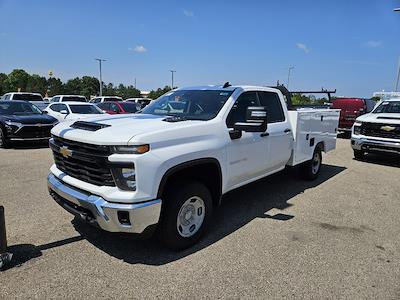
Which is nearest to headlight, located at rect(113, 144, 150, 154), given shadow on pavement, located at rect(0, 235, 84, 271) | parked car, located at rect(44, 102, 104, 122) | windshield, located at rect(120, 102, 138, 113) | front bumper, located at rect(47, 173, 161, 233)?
front bumper, located at rect(47, 173, 161, 233)

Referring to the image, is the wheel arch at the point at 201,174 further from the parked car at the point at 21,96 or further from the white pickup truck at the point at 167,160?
the parked car at the point at 21,96

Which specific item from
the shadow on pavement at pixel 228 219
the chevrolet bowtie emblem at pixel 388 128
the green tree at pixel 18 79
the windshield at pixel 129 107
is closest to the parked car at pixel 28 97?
the windshield at pixel 129 107

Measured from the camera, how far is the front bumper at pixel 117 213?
10.5 feet

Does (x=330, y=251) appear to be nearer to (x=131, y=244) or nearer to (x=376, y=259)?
(x=376, y=259)

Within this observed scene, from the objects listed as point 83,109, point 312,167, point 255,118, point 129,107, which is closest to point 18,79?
point 129,107

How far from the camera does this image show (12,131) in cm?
1068

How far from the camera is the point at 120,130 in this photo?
3.47 meters

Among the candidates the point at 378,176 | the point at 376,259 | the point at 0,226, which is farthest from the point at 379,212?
the point at 0,226

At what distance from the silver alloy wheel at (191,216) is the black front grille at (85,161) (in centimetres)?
93

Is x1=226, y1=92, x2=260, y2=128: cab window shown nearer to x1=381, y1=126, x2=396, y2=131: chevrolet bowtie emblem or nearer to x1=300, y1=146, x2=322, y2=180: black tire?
x1=300, y1=146, x2=322, y2=180: black tire

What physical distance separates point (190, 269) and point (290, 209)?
250cm

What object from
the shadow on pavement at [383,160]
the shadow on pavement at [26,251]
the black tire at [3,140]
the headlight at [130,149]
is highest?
the headlight at [130,149]

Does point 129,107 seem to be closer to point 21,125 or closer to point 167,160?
point 21,125

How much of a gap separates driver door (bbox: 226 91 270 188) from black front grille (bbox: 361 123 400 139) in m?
5.53
